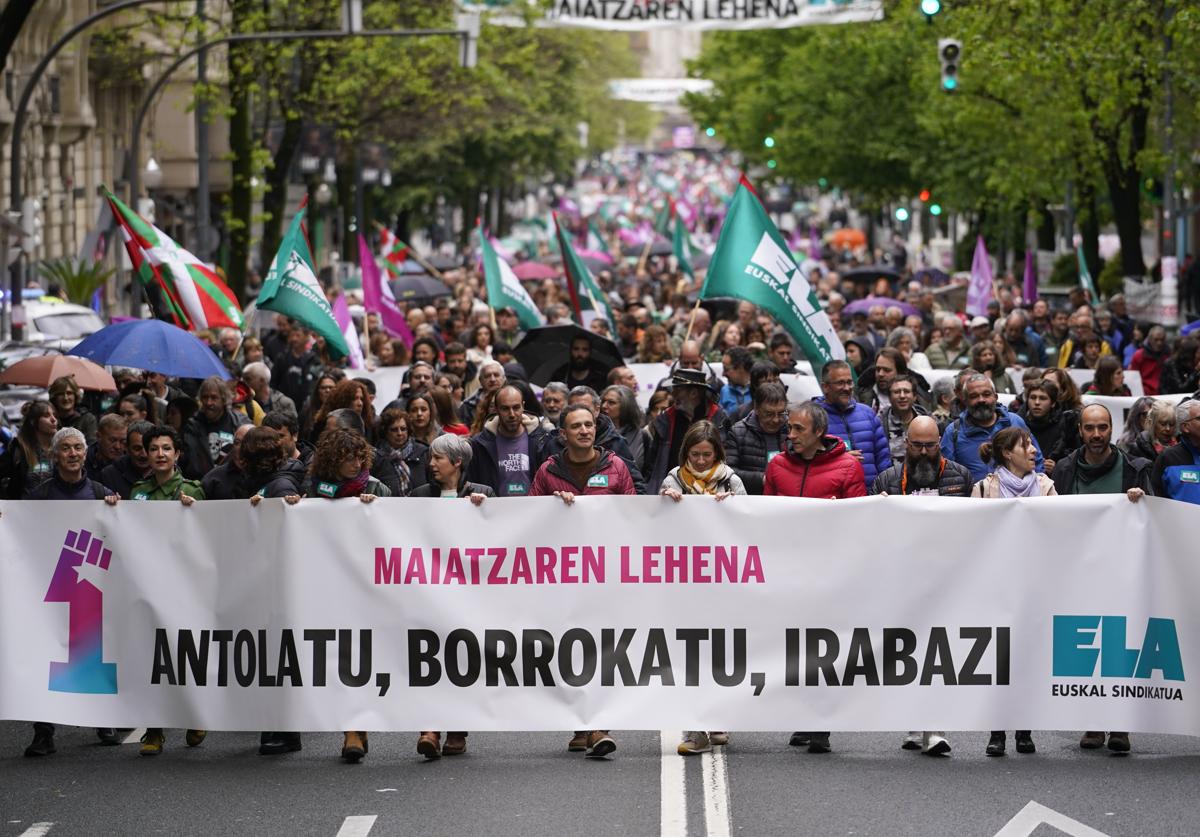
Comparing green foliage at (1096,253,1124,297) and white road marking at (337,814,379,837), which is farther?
green foliage at (1096,253,1124,297)

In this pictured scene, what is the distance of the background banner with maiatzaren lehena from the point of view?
9.81 m

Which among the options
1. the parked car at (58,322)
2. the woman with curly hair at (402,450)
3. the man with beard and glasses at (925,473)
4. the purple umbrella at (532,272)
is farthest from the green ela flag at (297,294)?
the purple umbrella at (532,272)

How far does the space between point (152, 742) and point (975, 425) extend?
16.1 feet

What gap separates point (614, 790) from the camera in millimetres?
9477

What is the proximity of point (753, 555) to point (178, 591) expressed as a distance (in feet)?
8.14

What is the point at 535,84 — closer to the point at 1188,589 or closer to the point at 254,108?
the point at 254,108

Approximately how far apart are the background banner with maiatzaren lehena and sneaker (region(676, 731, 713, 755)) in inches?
12.2

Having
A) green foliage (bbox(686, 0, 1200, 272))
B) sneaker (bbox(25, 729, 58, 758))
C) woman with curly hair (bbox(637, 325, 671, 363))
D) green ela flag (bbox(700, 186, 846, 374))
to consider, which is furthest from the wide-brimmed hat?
green foliage (bbox(686, 0, 1200, 272))

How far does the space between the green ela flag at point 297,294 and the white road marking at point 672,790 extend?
7.68 metres

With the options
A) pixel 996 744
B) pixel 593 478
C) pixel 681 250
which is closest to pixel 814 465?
pixel 593 478

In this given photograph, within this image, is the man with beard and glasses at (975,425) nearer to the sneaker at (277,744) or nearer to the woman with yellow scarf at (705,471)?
the woman with yellow scarf at (705,471)

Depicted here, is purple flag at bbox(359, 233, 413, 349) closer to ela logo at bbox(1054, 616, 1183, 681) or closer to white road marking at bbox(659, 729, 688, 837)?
white road marking at bbox(659, 729, 688, 837)

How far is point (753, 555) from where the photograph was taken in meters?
9.93

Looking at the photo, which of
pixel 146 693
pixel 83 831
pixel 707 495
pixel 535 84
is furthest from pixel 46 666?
pixel 535 84
